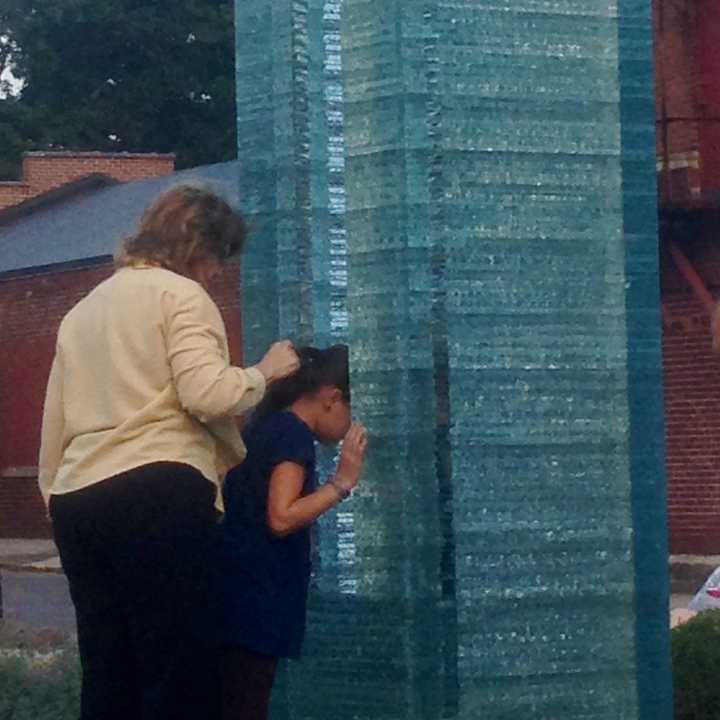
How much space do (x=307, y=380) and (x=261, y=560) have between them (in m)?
0.52

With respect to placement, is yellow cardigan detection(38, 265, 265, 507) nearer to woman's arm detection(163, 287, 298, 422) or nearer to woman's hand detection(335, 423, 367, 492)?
woman's arm detection(163, 287, 298, 422)

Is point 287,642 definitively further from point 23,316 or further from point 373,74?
point 23,316

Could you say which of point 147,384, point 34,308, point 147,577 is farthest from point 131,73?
point 147,577

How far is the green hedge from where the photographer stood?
5953mm

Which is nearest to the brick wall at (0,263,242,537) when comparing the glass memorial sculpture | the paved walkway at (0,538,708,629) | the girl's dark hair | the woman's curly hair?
the paved walkway at (0,538,708,629)

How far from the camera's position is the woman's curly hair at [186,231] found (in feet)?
14.5

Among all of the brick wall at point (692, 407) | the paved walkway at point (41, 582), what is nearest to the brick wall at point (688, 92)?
the brick wall at point (692, 407)

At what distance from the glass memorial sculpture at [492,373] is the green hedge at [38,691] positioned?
3.36ft

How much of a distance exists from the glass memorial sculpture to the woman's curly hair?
773 millimetres

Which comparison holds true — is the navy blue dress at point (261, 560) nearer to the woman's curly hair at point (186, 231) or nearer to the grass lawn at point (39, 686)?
the woman's curly hair at point (186, 231)

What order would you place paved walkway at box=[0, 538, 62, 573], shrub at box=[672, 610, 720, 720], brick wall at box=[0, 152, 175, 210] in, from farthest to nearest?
brick wall at box=[0, 152, 175, 210], paved walkway at box=[0, 538, 62, 573], shrub at box=[672, 610, 720, 720]

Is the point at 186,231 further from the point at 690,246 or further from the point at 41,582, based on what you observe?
the point at 41,582

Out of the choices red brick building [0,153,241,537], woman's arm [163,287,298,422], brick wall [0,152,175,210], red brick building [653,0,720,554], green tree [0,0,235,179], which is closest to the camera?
woman's arm [163,287,298,422]

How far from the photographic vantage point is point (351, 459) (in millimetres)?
4613
